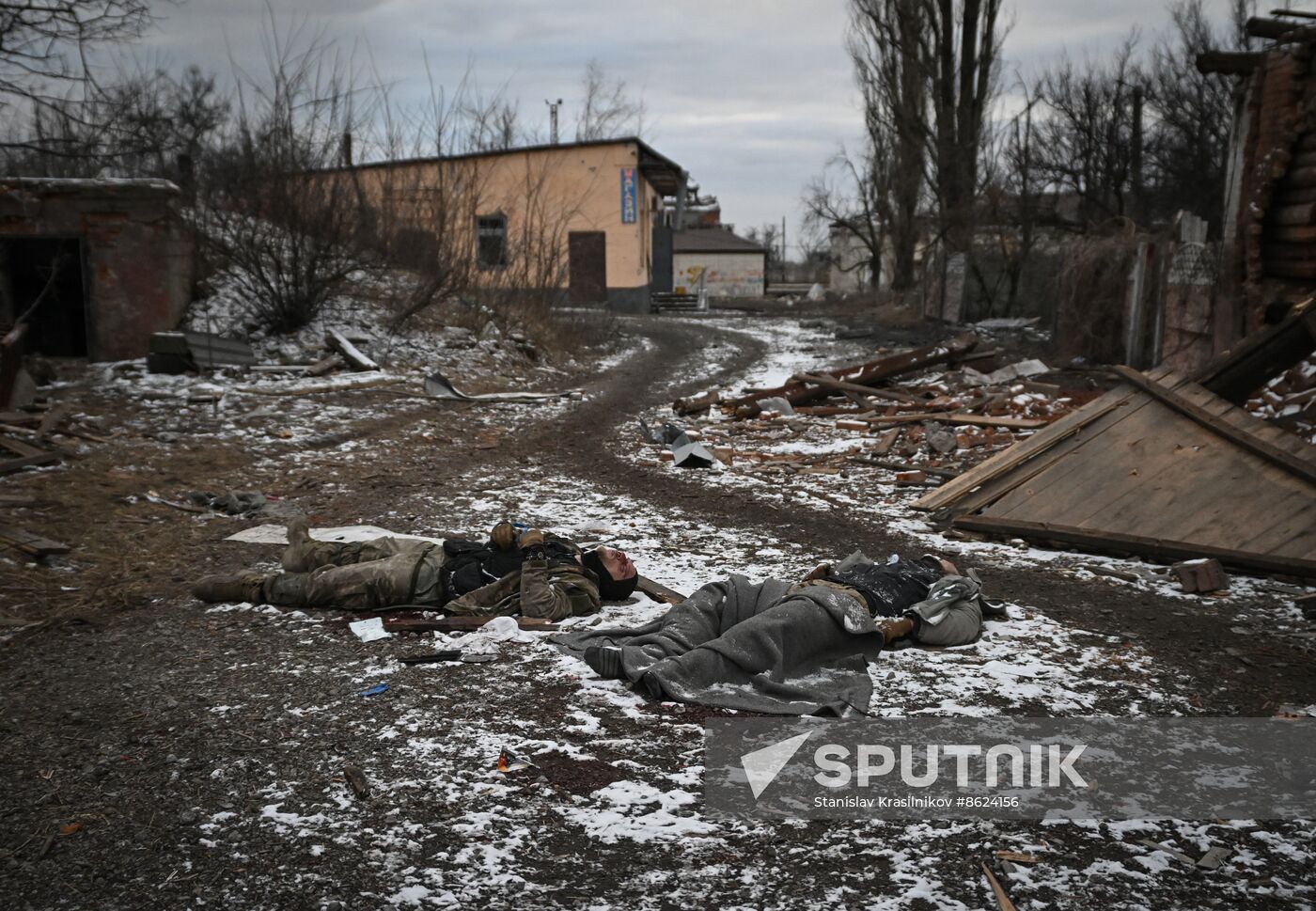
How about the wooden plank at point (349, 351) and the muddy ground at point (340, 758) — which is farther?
the wooden plank at point (349, 351)

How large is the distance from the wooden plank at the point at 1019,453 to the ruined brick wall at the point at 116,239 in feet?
33.7

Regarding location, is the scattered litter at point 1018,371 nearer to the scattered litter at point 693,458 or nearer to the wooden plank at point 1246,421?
the scattered litter at point 693,458

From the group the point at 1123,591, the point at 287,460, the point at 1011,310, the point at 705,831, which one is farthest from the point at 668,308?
the point at 705,831

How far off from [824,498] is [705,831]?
5019 mm

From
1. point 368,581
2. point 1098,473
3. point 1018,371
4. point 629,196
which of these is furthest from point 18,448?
point 629,196

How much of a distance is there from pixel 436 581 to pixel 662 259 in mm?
32718

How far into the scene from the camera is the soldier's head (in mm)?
4953

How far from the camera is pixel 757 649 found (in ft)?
13.0

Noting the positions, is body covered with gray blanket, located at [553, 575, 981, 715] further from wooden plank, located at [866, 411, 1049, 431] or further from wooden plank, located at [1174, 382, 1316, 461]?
wooden plank, located at [866, 411, 1049, 431]

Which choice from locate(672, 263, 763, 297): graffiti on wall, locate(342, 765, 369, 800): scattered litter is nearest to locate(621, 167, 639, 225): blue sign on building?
locate(672, 263, 763, 297): graffiti on wall

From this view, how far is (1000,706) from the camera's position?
376 cm

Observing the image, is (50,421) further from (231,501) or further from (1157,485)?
(1157,485)

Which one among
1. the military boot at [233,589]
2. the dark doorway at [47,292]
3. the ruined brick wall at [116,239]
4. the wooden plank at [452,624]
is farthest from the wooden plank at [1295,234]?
the dark doorway at [47,292]
